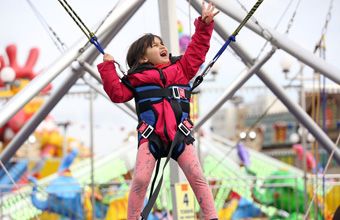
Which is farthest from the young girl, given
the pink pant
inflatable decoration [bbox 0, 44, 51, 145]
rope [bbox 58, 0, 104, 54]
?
inflatable decoration [bbox 0, 44, 51, 145]

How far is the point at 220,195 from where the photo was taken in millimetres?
16062

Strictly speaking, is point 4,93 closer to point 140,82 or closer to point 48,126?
point 48,126

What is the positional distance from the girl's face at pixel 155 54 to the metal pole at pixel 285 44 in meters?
2.85

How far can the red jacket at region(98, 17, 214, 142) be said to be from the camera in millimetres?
4191

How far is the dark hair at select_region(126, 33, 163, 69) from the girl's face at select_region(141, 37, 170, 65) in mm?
19

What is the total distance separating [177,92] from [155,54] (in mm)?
231

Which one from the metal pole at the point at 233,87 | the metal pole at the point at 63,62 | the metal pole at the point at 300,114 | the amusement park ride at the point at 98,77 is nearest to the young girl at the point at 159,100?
the amusement park ride at the point at 98,77

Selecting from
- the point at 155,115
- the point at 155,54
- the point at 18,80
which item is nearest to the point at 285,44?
the point at 155,54

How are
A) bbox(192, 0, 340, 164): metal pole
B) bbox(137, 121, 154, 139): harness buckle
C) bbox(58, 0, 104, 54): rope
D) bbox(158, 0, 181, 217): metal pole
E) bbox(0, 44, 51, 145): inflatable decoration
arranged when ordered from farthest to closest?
bbox(0, 44, 51, 145): inflatable decoration
bbox(192, 0, 340, 164): metal pole
bbox(158, 0, 181, 217): metal pole
bbox(58, 0, 104, 54): rope
bbox(137, 121, 154, 139): harness buckle

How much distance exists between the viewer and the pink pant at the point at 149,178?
13.8ft

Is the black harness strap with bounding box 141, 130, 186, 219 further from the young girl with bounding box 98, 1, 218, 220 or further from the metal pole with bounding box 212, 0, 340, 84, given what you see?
the metal pole with bounding box 212, 0, 340, 84

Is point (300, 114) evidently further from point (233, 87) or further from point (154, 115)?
point (154, 115)

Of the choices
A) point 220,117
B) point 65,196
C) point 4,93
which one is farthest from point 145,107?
point 220,117

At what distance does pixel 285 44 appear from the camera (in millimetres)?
7328
